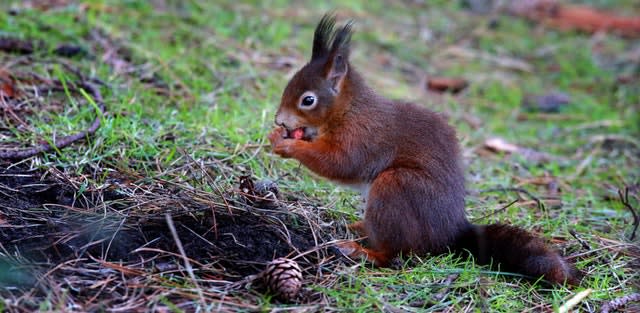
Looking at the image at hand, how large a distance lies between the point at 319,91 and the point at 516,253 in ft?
3.62

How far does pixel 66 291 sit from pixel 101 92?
81.5 inches

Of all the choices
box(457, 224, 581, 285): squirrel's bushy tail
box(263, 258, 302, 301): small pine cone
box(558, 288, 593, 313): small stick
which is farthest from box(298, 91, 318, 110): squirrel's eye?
box(558, 288, 593, 313): small stick

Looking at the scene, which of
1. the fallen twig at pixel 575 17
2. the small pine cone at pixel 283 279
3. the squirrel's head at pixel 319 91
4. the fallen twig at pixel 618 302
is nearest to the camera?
the small pine cone at pixel 283 279

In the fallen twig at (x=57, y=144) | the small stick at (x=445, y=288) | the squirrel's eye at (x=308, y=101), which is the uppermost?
the squirrel's eye at (x=308, y=101)

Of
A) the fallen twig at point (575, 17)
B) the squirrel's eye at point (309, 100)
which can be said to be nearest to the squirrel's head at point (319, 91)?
the squirrel's eye at point (309, 100)

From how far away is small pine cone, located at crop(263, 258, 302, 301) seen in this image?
2.49 metres

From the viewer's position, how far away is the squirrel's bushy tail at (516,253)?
2932mm

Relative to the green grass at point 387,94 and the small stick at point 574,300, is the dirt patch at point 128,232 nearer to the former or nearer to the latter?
the green grass at point 387,94

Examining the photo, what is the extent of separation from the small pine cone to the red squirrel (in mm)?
489

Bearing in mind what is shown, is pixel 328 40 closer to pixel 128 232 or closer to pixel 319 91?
pixel 319 91

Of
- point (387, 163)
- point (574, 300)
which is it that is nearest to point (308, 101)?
point (387, 163)

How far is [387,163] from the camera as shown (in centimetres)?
321

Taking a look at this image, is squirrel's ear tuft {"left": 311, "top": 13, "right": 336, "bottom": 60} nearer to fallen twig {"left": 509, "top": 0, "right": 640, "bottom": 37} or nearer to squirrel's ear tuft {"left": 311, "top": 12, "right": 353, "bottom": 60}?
squirrel's ear tuft {"left": 311, "top": 12, "right": 353, "bottom": 60}

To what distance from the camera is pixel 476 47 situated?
7.45m
